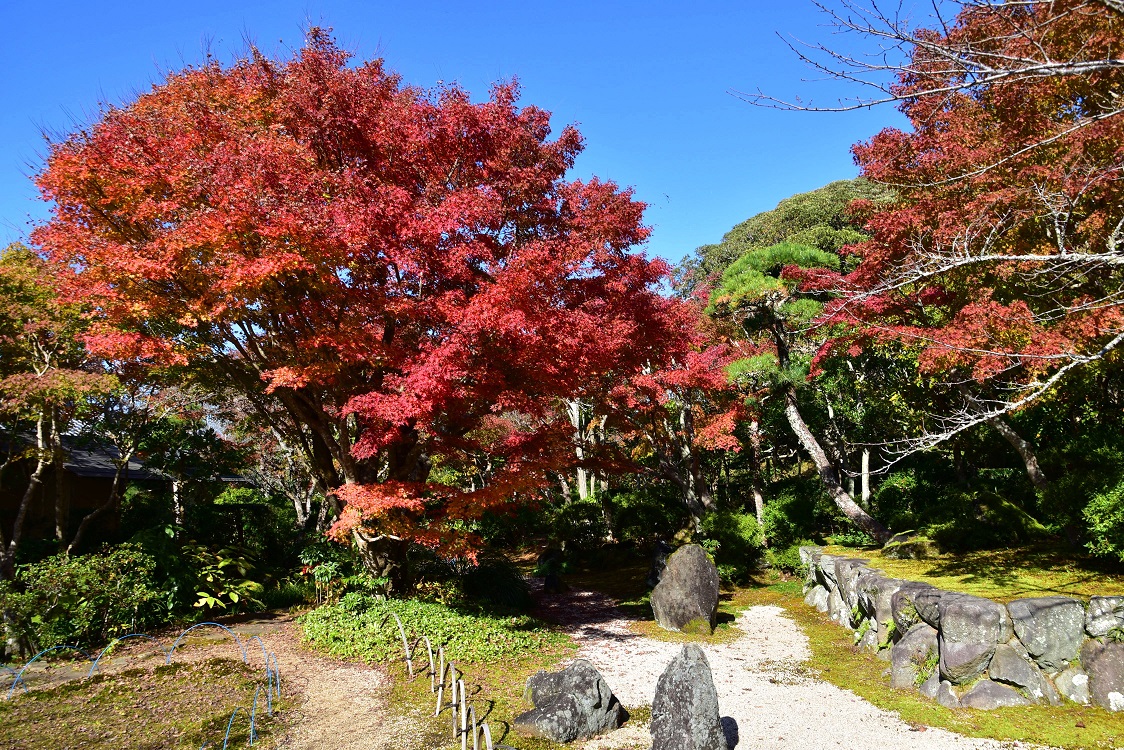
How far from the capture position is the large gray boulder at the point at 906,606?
7.38 meters

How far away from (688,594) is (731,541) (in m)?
3.44

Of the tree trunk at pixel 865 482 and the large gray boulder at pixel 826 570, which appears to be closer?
the large gray boulder at pixel 826 570

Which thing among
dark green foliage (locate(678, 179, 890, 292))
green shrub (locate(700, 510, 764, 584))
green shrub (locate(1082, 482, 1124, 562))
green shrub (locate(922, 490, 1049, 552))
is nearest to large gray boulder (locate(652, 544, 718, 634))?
green shrub (locate(700, 510, 764, 584))

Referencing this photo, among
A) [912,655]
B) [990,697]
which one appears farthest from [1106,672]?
[912,655]

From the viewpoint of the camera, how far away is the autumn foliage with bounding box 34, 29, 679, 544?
7227mm

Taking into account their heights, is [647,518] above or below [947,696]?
above

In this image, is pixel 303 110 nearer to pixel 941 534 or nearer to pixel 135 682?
pixel 135 682

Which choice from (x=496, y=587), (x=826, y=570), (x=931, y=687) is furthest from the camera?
(x=496, y=587)

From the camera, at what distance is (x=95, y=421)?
438 inches

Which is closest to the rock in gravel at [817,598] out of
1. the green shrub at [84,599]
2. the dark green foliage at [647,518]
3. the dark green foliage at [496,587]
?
the dark green foliage at [496,587]

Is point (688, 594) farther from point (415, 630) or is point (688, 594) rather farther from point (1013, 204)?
point (1013, 204)

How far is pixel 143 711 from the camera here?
6.43m

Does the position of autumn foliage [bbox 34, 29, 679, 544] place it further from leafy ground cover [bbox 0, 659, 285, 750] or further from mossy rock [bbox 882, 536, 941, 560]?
mossy rock [bbox 882, 536, 941, 560]

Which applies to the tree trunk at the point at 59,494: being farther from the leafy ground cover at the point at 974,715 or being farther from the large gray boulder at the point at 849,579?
the large gray boulder at the point at 849,579
